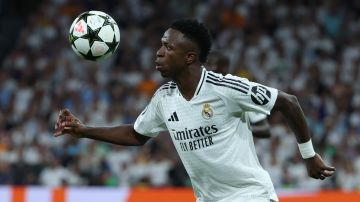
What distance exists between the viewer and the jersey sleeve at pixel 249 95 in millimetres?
5234

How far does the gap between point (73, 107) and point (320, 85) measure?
4.09m

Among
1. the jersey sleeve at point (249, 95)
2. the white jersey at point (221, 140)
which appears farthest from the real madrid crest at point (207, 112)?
the jersey sleeve at point (249, 95)

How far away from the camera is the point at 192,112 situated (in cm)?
539

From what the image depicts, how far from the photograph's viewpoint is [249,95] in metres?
5.24

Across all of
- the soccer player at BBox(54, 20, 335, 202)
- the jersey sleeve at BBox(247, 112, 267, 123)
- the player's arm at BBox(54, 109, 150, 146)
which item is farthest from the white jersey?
the jersey sleeve at BBox(247, 112, 267, 123)

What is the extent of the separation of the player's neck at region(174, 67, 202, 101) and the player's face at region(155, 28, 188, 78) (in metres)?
0.06

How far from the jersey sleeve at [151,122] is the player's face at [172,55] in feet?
1.01

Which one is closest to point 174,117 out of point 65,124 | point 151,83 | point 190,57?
point 190,57

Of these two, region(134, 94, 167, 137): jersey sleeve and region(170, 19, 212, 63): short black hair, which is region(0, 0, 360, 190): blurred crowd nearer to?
region(134, 94, 167, 137): jersey sleeve

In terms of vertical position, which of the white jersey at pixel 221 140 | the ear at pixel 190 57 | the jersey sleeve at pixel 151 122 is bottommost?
the white jersey at pixel 221 140

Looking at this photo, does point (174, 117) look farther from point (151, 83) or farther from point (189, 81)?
point (151, 83)

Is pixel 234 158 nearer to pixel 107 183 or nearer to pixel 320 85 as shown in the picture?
pixel 107 183

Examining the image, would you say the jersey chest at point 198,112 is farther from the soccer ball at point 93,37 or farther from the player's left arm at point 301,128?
the soccer ball at point 93,37

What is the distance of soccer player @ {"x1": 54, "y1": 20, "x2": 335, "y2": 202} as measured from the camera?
529 centimetres
